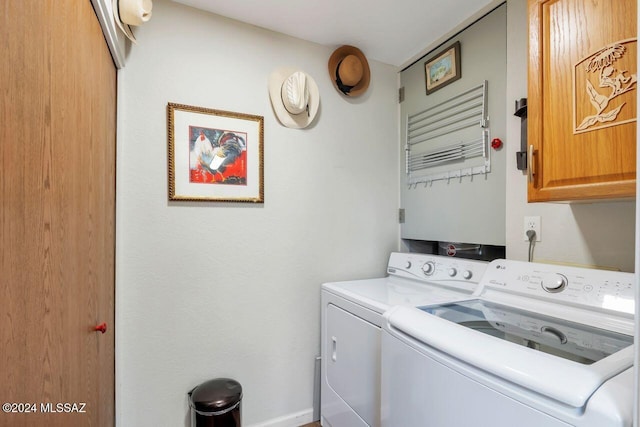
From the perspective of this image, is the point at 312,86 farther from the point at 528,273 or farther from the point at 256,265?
the point at 528,273

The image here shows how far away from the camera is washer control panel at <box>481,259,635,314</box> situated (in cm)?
101

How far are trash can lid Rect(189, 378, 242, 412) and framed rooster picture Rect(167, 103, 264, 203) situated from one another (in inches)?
39.9

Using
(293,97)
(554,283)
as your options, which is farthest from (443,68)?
(554,283)

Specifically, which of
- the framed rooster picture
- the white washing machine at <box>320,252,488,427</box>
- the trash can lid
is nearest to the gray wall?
the white washing machine at <box>320,252,488,427</box>

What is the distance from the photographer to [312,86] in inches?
78.3

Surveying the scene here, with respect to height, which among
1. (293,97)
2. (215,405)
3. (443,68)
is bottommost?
(215,405)

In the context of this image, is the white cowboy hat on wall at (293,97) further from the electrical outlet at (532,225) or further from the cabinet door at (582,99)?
the electrical outlet at (532,225)

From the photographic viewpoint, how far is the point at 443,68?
6.41ft

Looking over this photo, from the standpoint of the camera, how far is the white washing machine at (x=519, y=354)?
25.3 inches

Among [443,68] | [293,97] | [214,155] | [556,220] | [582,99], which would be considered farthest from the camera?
[443,68]

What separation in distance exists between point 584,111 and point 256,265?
1667 millimetres

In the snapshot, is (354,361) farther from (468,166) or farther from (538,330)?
(468,166)

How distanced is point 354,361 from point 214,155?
4.51 feet

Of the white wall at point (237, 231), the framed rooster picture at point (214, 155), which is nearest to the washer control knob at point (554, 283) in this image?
the white wall at point (237, 231)
